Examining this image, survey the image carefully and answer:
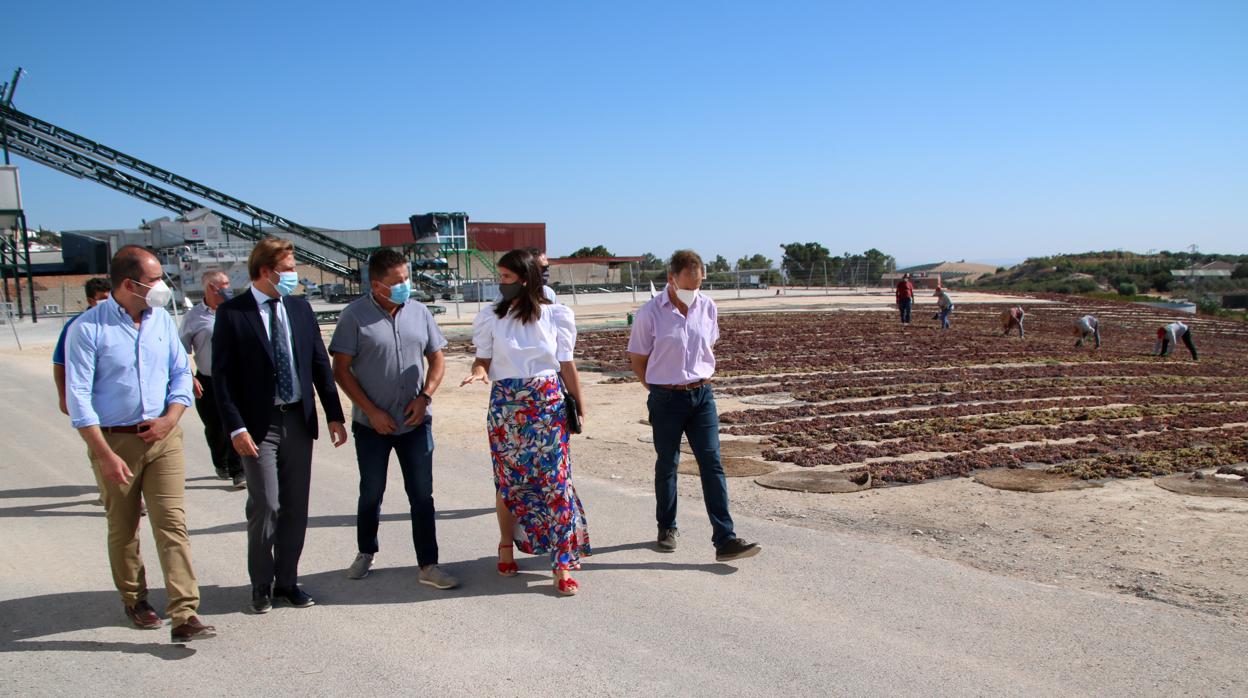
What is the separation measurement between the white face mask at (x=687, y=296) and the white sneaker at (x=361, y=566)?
101 inches

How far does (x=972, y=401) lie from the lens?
12367 millimetres

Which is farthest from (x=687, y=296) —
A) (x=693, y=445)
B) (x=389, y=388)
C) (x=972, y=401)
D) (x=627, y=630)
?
(x=972, y=401)

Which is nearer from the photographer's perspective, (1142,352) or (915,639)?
(915,639)

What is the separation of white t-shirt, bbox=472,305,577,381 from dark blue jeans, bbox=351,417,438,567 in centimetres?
58

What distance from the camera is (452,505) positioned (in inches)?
279

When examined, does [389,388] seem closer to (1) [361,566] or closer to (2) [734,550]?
(1) [361,566]

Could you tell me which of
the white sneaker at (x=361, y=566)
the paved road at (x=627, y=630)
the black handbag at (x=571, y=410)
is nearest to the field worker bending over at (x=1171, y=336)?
the paved road at (x=627, y=630)

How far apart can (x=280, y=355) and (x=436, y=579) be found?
158cm

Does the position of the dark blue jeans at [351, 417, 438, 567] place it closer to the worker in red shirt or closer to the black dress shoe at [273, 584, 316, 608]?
the black dress shoe at [273, 584, 316, 608]

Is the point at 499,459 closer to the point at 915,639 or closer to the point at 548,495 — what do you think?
the point at 548,495

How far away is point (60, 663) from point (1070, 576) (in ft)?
18.1

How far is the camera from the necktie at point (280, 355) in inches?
185

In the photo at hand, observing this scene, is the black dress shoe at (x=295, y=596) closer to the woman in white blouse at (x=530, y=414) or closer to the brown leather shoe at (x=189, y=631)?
the brown leather shoe at (x=189, y=631)

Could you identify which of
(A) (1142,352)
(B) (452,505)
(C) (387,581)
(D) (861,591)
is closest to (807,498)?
(D) (861,591)
